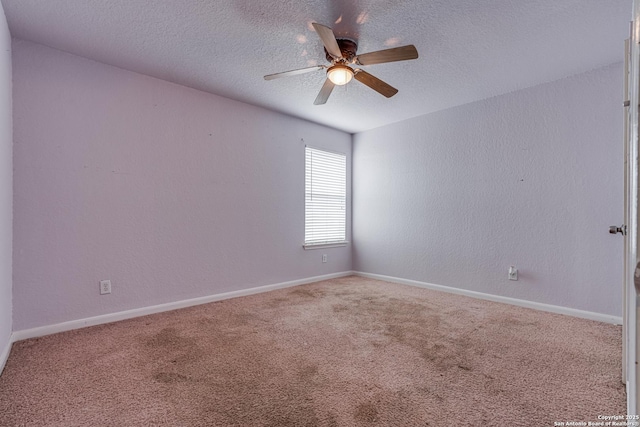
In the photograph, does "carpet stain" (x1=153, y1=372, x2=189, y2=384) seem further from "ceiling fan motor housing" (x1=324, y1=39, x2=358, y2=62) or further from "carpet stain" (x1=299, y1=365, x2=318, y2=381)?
"ceiling fan motor housing" (x1=324, y1=39, x2=358, y2=62)

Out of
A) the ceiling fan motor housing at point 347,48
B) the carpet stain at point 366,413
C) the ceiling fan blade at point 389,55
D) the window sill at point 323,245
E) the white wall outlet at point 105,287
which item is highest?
the ceiling fan motor housing at point 347,48

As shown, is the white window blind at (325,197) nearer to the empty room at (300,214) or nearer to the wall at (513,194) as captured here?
the empty room at (300,214)

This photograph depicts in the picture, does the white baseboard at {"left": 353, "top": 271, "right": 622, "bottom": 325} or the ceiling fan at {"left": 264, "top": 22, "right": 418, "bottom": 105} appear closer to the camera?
the ceiling fan at {"left": 264, "top": 22, "right": 418, "bottom": 105}

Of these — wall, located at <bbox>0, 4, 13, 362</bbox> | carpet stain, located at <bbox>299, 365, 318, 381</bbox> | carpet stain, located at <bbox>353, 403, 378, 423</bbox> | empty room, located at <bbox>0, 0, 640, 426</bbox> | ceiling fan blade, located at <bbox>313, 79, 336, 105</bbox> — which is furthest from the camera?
ceiling fan blade, located at <bbox>313, 79, 336, 105</bbox>

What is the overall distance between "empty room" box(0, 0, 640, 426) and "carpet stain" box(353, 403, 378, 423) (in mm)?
14

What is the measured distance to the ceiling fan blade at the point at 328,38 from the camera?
1877mm

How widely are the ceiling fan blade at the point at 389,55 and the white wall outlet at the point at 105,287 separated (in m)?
2.80

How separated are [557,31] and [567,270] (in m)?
2.12

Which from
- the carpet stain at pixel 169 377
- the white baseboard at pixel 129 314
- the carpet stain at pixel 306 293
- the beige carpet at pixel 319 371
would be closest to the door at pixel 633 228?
the beige carpet at pixel 319 371

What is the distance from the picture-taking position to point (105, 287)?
9.07 feet

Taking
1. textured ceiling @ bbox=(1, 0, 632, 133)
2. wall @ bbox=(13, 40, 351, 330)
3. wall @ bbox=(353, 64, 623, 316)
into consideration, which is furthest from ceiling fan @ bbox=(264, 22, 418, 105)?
wall @ bbox=(353, 64, 623, 316)

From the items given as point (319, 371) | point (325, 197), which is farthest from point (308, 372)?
point (325, 197)

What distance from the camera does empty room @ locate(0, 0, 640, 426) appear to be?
1703mm

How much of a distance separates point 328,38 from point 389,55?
1.48 ft
